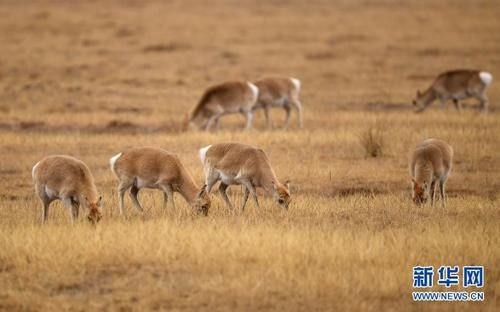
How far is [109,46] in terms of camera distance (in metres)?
33.5

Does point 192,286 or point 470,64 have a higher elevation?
point 470,64

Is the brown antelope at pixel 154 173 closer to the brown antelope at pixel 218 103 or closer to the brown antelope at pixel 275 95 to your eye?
the brown antelope at pixel 218 103

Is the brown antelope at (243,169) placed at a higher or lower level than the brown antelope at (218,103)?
lower

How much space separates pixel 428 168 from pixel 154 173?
4109mm

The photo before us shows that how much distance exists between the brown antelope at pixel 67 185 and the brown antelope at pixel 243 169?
2.14 meters

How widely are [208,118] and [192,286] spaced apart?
41.8 feet

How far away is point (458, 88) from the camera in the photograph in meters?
23.3

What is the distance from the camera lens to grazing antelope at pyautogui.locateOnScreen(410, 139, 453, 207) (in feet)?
39.7

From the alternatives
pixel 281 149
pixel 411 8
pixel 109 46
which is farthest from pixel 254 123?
pixel 411 8

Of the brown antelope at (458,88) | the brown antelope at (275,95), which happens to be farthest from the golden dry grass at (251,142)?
the brown antelope at (275,95)

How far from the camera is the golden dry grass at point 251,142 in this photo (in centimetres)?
877

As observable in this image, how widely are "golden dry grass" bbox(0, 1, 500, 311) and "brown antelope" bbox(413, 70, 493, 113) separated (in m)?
0.66

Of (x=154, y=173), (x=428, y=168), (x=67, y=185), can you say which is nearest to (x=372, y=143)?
(x=428, y=168)

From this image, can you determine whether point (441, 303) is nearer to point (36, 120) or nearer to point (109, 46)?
point (36, 120)
